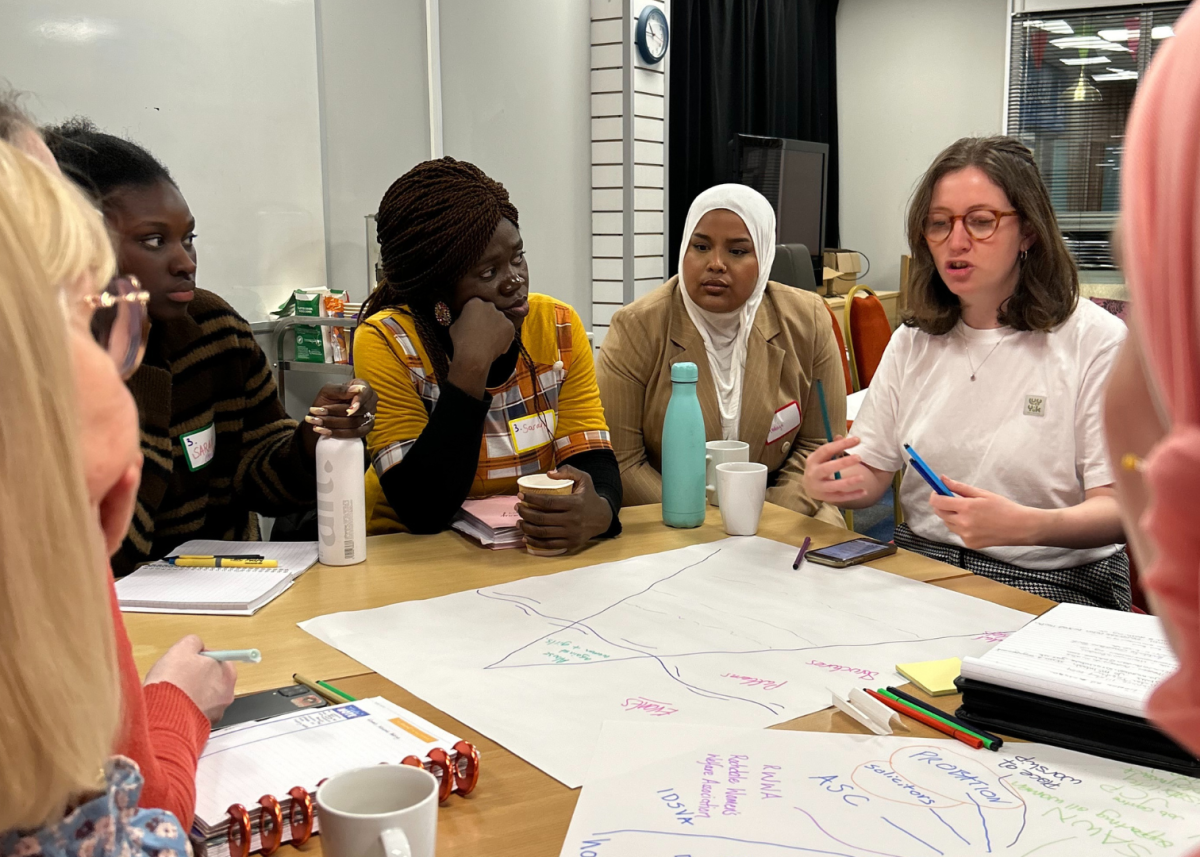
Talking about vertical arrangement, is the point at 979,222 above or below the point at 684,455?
above

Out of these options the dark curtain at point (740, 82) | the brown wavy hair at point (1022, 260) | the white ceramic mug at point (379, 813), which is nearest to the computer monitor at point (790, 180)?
the dark curtain at point (740, 82)

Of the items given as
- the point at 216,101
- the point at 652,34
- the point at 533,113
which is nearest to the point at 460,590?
the point at 216,101

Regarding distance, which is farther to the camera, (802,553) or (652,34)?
(652,34)

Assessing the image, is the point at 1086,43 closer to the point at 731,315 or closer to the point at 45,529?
the point at 731,315

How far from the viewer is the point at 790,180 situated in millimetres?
5562

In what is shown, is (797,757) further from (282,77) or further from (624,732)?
(282,77)

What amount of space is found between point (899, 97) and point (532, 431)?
225 inches

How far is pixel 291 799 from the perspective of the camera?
83 cm

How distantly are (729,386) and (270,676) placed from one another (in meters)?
1.49

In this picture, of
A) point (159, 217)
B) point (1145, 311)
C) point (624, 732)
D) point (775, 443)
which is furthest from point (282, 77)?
point (1145, 311)

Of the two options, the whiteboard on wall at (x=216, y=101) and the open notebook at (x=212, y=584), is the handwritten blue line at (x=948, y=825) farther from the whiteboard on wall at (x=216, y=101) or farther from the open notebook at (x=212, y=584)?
the whiteboard on wall at (x=216, y=101)

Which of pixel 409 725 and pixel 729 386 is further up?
pixel 729 386

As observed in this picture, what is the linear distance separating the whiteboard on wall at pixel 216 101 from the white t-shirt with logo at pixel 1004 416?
2188 mm

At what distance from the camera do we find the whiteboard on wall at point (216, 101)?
276 cm
